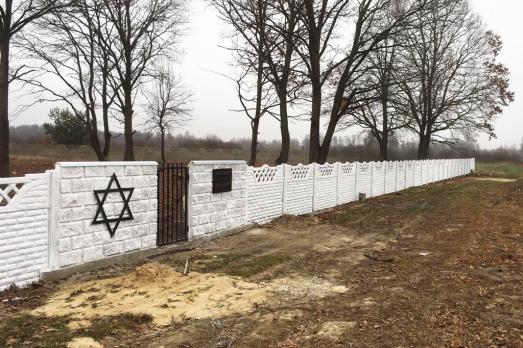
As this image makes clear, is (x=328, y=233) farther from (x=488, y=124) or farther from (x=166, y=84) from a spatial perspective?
(x=488, y=124)

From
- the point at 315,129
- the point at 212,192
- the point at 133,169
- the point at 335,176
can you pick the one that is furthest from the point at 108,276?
the point at 315,129

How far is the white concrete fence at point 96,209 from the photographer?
5605mm

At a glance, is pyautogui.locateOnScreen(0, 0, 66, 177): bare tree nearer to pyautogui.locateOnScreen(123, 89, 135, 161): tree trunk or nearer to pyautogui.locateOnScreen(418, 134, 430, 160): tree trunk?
pyautogui.locateOnScreen(123, 89, 135, 161): tree trunk

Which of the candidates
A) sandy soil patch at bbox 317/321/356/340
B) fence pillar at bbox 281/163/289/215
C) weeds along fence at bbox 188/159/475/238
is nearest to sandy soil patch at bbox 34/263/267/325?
sandy soil patch at bbox 317/321/356/340

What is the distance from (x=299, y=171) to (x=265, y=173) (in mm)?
2010

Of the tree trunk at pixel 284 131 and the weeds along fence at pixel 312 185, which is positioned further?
the tree trunk at pixel 284 131

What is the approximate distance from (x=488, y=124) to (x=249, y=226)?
110 ft

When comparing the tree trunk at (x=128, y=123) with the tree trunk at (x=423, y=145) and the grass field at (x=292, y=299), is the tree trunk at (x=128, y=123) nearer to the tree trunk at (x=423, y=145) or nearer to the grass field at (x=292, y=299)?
the grass field at (x=292, y=299)

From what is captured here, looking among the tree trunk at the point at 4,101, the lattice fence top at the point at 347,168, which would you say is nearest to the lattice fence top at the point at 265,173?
the lattice fence top at the point at 347,168

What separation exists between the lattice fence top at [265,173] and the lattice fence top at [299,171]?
106 centimetres

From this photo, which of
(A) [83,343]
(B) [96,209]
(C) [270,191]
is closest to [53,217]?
(B) [96,209]

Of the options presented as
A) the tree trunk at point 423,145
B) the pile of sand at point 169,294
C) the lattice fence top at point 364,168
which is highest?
the tree trunk at point 423,145

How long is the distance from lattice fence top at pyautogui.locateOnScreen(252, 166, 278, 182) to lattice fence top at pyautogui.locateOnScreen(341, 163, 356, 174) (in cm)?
521

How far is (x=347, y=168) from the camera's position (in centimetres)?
1686
